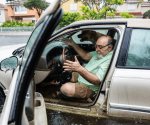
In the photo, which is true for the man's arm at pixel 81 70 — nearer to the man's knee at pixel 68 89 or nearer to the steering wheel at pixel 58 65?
the man's knee at pixel 68 89

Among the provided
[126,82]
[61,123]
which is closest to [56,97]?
[61,123]

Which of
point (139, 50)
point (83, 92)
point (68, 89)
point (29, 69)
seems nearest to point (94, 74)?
point (83, 92)

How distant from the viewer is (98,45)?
4.41 meters

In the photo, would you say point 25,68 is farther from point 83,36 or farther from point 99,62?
point 83,36

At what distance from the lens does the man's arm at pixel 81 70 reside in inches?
159

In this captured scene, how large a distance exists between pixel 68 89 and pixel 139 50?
101 cm

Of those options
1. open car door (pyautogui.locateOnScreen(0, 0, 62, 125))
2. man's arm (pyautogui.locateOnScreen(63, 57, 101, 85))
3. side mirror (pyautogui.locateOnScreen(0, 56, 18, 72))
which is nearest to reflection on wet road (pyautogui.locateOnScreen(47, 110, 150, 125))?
man's arm (pyautogui.locateOnScreen(63, 57, 101, 85))

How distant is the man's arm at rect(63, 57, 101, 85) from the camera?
159 inches

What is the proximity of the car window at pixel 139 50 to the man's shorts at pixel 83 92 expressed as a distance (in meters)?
0.66

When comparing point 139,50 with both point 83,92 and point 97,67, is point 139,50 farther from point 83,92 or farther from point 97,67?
point 83,92

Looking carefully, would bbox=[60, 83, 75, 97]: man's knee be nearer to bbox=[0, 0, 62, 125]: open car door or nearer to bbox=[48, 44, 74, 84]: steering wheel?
bbox=[48, 44, 74, 84]: steering wheel

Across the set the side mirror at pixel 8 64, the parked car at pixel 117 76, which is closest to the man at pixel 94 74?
the parked car at pixel 117 76

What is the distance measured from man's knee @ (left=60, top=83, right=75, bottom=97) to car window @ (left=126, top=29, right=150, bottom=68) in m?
0.79

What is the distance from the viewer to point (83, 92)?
433 centimetres
